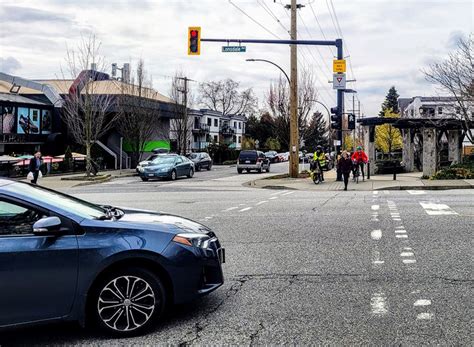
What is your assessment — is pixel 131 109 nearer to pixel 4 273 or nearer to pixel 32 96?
pixel 32 96

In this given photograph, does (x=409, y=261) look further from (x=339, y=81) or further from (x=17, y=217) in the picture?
(x=339, y=81)

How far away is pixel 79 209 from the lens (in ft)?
16.5

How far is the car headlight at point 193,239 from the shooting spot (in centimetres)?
492

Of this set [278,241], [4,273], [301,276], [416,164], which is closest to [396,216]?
[278,241]

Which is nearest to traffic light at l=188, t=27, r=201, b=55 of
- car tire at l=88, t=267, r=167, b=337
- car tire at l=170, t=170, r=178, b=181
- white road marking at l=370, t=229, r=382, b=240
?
car tire at l=170, t=170, r=178, b=181

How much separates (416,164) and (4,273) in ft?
110

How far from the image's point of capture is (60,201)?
5.07 metres

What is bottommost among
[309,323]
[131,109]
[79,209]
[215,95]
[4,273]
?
[309,323]

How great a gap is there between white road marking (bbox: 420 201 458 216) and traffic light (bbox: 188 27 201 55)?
421 inches

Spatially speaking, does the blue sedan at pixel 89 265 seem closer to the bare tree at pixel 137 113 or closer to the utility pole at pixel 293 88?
the utility pole at pixel 293 88

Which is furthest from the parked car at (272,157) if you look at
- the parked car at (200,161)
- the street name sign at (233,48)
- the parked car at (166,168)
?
the street name sign at (233,48)

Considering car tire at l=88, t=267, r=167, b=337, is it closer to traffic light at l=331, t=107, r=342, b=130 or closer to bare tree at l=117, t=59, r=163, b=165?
traffic light at l=331, t=107, r=342, b=130

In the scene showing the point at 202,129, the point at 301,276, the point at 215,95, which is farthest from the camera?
the point at 215,95

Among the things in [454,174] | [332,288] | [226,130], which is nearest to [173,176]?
[454,174]
